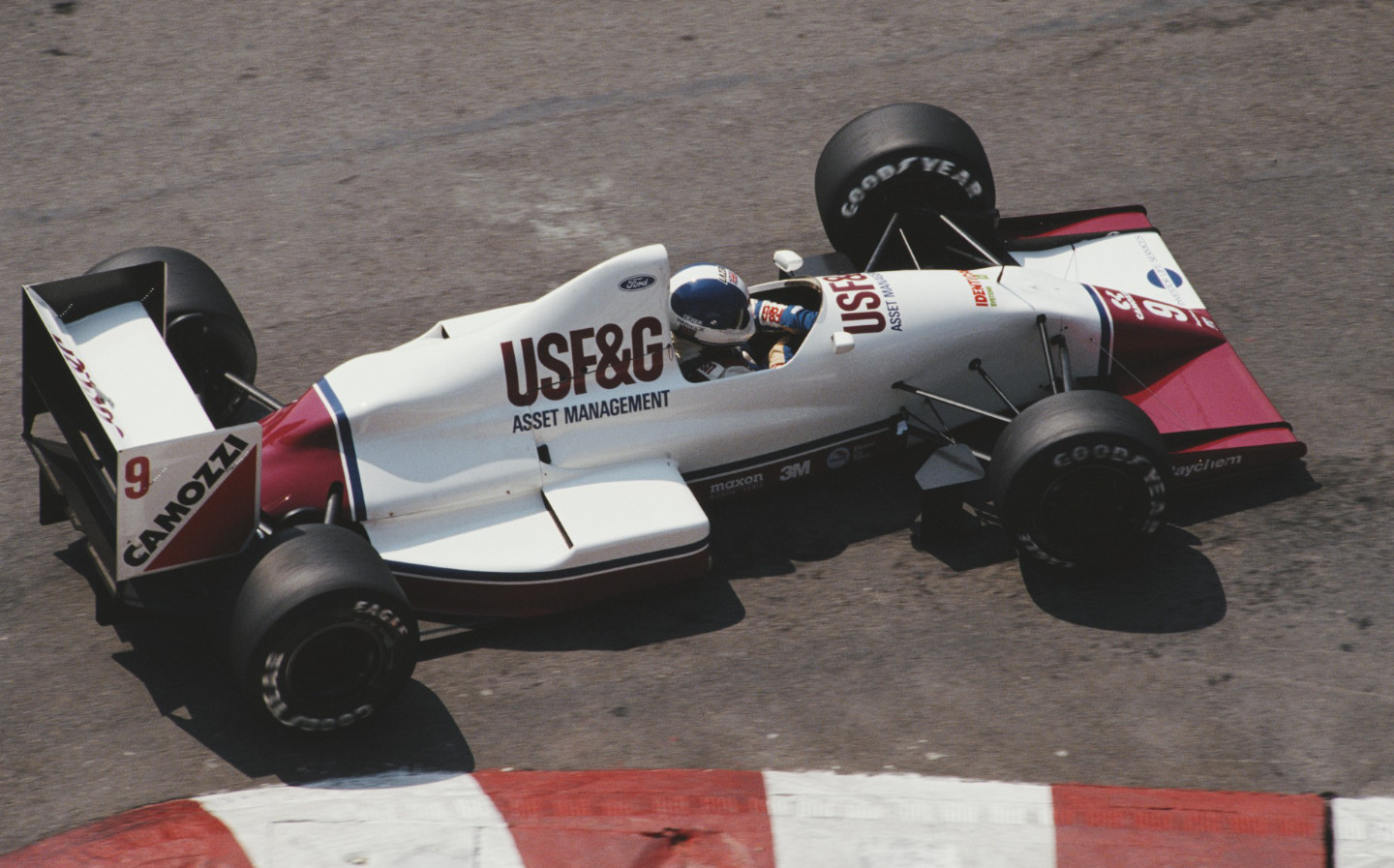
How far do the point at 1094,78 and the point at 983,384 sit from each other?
4.40m

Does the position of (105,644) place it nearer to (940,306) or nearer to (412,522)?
(412,522)

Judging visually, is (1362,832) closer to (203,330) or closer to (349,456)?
(349,456)

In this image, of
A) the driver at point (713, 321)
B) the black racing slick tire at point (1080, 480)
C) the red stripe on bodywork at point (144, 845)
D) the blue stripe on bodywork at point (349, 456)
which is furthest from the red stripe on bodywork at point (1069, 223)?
the red stripe on bodywork at point (144, 845)

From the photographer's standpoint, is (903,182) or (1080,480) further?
(903,182)

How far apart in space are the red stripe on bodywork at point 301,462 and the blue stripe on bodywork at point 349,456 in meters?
0.02

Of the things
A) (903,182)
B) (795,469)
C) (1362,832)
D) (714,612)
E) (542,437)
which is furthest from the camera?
(903,182)

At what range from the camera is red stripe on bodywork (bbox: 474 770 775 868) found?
4.89 meters

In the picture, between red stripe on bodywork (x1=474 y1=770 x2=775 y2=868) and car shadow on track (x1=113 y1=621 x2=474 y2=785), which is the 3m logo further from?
car shadow on track (x1=113 y1=621 x2=474 y2=785)

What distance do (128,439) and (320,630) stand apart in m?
0.99

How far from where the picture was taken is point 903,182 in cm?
766

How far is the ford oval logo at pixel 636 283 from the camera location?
6145mm

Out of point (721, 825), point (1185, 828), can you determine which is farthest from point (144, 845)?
Result: point (1185, 828)

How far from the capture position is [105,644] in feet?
19.2

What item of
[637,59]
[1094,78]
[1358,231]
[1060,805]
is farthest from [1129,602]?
[637,59]
